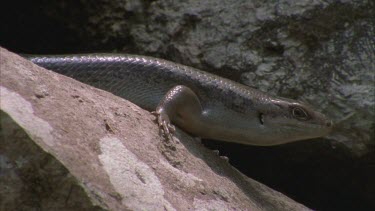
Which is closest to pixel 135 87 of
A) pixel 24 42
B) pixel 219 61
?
pixel 219 61

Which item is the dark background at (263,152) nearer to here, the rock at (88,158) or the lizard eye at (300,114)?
the lizard eye at (300,114)

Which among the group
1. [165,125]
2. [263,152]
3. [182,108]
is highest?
[165,125]

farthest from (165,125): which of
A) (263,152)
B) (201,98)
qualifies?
(263,152)

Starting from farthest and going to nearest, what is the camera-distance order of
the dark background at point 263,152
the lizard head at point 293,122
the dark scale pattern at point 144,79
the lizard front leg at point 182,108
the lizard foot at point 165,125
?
1. the dark background at point 263,152
2. the dark scale pattern at point 144,79
3. the lizard head at point 293,122
4. the lizard front leg at point 182,108
5. the lizard foot at point 165,125

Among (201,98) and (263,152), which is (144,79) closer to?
(201,98)

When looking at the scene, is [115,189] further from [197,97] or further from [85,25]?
[85,25]

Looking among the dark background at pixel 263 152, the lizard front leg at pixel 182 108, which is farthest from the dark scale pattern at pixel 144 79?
the dark background at pixel 263 152

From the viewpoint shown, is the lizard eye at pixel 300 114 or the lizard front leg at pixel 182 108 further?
the lizard eye at pixel 300 114
